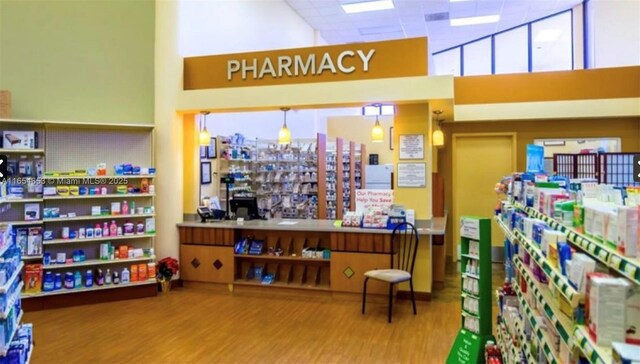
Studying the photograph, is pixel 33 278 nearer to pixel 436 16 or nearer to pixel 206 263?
pixel 206 263

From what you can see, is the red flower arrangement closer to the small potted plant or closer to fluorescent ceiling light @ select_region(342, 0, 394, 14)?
the small potted plant

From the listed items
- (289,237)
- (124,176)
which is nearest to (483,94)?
(289,237)

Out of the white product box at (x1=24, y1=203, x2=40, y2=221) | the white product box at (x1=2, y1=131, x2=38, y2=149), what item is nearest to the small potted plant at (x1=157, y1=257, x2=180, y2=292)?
the white product box at (x1=24, y1=203, x2=40, y2=221)

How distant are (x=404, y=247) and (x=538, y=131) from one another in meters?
3.89

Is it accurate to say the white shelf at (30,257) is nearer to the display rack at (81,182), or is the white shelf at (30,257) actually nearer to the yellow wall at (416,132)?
the display rack at (81,182)

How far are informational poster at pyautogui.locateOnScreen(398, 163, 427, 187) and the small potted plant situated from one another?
327 centimetres

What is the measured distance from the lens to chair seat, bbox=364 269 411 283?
471 cm

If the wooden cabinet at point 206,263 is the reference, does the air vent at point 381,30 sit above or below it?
above

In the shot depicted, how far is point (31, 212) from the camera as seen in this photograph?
17.3 ft

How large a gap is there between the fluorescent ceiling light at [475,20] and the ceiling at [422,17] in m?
0.12

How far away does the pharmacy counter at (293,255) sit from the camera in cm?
549

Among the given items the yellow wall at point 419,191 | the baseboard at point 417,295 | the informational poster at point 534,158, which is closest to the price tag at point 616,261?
the informational poster at point 534,158

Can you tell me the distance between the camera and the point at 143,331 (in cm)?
452

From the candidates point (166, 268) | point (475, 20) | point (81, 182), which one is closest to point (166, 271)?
point (166, 268)
